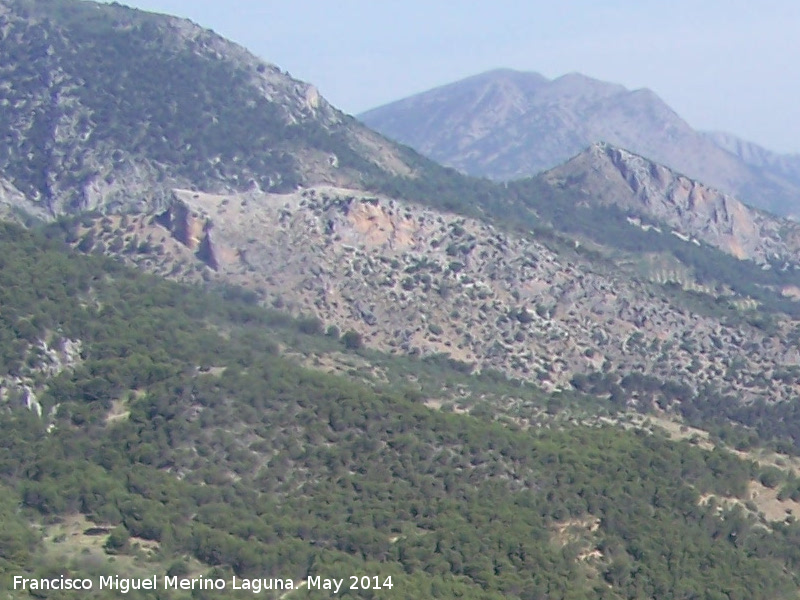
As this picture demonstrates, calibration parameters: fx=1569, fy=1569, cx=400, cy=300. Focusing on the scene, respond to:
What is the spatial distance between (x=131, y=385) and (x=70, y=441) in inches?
282

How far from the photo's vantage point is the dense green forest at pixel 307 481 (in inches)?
2432

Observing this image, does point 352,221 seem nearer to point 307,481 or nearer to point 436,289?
point 436,289

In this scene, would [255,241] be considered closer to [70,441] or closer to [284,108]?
[70,441]

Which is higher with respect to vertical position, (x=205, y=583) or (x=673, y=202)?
(x=673, y=202)

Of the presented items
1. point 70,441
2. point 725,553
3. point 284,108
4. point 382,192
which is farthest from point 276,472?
point 284,108

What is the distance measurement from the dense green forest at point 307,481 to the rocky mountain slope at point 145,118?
175 feet

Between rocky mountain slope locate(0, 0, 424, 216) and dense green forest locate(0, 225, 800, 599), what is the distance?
53364 mm

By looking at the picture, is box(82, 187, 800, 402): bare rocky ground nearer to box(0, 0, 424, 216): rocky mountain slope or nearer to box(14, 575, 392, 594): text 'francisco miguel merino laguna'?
box(0, 0, 424, 216): rocky mountain slope

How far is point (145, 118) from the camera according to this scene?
496ft

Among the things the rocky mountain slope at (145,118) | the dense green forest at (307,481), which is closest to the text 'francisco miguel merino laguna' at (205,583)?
the dense green forest at (307,481)

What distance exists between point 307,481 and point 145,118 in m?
85.8

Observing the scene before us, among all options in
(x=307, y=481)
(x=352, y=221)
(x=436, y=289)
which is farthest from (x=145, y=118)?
(x=307, y=481)

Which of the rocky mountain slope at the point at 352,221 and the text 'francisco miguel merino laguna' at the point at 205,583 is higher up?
the rocky mountain slope at the point at 352,221

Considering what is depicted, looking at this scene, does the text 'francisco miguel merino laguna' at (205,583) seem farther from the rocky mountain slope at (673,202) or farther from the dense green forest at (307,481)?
the rocky mountain slope at (673,202)
